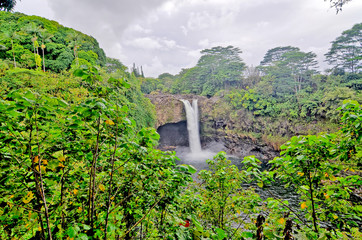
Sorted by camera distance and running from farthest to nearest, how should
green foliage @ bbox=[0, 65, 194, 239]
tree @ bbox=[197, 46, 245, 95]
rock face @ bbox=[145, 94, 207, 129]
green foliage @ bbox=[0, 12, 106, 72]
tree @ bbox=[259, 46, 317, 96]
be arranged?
tree @ bbox=[197, 46, 245, 95]
rock face @ bbox=[145, 94, 207, 129]
tree @ bbox=[259, 46, 317, 96]
green foliage @ bbox=[0, 12, 106, 72]
green foliage @ bbox=[0, 65, 194, 239]

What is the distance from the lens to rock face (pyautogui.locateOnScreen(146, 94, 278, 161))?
69.5 feet

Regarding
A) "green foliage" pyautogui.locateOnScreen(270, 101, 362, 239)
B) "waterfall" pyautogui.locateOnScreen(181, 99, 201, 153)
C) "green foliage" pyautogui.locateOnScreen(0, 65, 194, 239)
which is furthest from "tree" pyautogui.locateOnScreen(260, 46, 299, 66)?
"green foliage" pyautogui.locateOnScreen(0, 65, 194, 239)

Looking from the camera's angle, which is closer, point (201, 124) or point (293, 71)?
point (293, 71)

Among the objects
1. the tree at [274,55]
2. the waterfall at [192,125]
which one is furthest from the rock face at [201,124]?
the tree at [274,55]

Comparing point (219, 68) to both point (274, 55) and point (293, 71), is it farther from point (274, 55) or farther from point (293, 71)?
point (293, 71)

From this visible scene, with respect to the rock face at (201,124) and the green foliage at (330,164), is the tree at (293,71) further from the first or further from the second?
the green foliage at (330,164)

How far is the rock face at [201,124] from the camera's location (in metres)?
21.2

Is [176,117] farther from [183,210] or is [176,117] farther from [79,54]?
[183,210]

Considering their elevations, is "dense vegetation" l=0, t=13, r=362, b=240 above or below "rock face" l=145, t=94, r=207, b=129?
below

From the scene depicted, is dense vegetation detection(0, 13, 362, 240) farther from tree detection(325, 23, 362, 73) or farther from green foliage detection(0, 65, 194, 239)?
tree detection(325, 23, 362, 73)

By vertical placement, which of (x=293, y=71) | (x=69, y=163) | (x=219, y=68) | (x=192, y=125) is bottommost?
(x=192, y=125)

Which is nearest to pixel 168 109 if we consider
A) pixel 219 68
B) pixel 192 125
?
pixel 192 125

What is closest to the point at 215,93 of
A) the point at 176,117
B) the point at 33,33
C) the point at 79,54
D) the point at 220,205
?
the point at 176,117

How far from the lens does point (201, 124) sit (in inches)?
933
